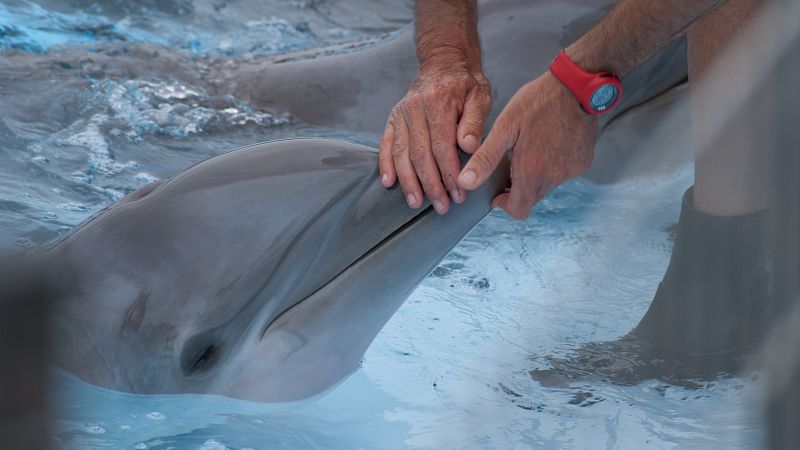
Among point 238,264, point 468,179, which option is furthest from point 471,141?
point 238,264

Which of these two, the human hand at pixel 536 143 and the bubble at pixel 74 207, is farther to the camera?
the bubble at pixel 74 207

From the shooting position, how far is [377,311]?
2.96 metres

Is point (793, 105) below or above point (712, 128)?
below

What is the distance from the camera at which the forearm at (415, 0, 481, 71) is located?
3654 millimetres

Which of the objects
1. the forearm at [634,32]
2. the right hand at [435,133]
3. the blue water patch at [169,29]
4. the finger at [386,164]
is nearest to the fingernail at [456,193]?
the right hand at [435,133]

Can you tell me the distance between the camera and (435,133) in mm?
3094

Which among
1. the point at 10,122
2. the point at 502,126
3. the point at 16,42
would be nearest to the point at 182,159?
the point at 10,122

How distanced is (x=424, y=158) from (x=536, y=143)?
397 millimetres

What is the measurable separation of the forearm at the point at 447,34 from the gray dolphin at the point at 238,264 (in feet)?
2.74

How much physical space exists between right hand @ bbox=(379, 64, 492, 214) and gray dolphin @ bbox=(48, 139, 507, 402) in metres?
0.06

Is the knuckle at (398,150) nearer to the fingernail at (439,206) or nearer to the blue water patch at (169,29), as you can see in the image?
the fingernail at (439,206)

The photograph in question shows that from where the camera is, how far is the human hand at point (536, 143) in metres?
3.02

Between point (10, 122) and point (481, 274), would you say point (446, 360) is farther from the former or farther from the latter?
point (10, 122)

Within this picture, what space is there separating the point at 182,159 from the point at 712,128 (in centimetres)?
311
